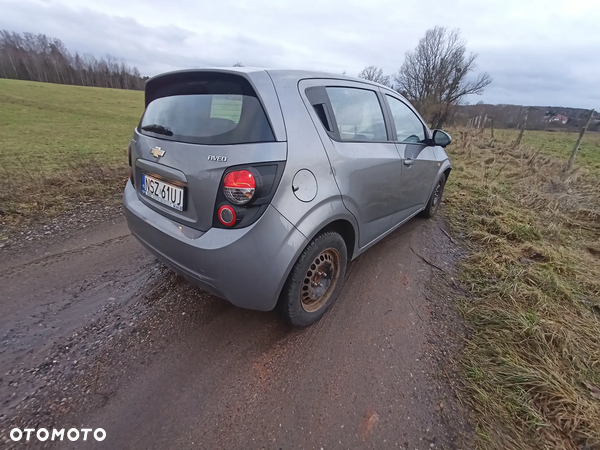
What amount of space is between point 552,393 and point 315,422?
1.40 metres

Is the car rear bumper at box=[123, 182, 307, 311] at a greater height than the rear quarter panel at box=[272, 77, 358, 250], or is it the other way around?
the rear quarter panel at box=[272, 77, 358, 250]

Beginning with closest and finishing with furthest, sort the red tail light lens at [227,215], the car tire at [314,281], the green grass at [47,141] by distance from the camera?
A: 1. the red tail light lens at [227,215]
2. the car tire at [314,281]
3. the green grass at [47,141]

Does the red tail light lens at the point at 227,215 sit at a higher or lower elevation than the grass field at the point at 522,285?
higher

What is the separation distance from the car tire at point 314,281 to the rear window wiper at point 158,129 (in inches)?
47.8

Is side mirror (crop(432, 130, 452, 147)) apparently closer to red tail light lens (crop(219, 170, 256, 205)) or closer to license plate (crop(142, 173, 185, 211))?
red tail light lens (crop(219, 170, 256, 205))

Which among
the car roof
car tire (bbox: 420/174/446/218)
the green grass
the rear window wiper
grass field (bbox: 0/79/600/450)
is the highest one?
the car roof

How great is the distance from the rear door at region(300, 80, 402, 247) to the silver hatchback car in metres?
0.01

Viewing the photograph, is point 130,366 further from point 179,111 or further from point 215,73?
point 215,73

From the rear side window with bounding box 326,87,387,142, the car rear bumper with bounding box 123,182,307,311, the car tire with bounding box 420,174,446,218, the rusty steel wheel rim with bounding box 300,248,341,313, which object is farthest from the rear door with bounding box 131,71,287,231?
the car tire with bounding box 420,174,446,218

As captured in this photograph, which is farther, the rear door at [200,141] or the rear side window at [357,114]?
the rear side window at [357,114]

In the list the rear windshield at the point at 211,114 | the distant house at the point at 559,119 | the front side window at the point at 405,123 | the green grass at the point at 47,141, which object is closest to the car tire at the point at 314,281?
the rear windshield at the point at 211,114

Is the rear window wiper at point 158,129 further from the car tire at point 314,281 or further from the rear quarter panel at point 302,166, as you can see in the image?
the car tire at point 314,281

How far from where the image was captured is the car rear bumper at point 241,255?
161 centimetres

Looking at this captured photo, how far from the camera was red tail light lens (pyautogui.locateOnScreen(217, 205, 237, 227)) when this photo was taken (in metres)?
1.61
